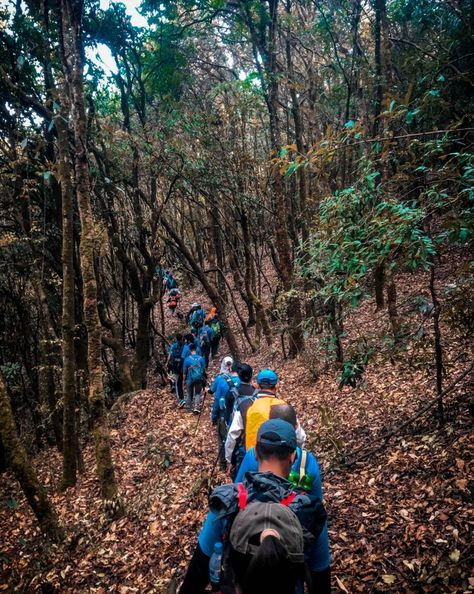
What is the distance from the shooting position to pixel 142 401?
12039 mm

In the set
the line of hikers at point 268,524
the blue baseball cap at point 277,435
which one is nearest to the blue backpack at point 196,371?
the line of hikers at point 268,524

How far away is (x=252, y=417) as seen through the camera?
401 cm

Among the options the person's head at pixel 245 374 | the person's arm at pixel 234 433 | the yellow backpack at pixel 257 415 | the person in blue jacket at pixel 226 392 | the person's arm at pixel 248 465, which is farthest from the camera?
the person in blue jacket at pixel 226 392

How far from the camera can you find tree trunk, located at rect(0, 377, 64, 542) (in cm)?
515

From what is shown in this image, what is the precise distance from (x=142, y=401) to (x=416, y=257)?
403 inches

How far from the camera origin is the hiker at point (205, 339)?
14844 millimetres

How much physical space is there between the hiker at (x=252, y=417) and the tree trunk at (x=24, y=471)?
291 cm

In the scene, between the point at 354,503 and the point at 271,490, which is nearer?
the point at 271,490

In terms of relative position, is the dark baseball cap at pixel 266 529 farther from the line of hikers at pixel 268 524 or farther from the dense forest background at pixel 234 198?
the dense forest background at pixel 234 198

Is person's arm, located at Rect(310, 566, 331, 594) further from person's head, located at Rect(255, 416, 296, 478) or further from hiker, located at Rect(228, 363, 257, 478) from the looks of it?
hiker, located at Rect(228, 363, 257, 478)

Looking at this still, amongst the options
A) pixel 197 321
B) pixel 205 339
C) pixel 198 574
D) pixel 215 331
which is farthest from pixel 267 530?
pixel 215 331

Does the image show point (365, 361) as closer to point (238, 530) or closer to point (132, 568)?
point (238, 530)

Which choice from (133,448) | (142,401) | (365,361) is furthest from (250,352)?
(365,361)

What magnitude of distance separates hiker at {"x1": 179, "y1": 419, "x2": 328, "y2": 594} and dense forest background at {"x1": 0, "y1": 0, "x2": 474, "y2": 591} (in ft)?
7.12
